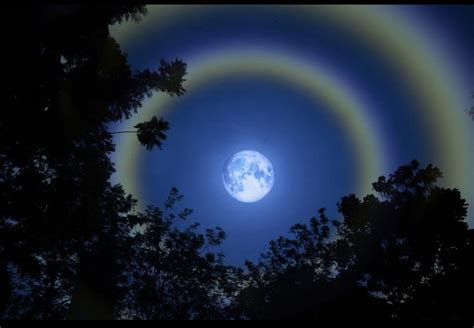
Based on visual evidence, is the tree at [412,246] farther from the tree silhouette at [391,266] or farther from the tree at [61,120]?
the tree at [61,120]

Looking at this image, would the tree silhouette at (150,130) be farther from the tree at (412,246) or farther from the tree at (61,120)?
the tree at (412,246)

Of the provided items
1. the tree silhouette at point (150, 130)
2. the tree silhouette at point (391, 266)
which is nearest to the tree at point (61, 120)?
the tree silhouette at point (150, 130)

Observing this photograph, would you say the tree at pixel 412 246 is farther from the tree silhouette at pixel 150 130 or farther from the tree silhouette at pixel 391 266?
the tree silhouette at pixel 150 130

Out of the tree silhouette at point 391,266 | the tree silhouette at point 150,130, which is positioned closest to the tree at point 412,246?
the tree silhouette at point 391,266

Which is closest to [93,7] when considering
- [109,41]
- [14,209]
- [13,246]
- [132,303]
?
[109,41]

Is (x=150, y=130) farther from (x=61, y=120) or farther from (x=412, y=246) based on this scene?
(x=412, y=246)

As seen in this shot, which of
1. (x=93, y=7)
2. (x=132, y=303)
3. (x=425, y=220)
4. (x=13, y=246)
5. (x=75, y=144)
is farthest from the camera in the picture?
(x=132, y=303)

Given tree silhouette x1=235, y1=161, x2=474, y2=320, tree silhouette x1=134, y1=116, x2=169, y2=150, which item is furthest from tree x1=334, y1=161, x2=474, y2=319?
tree silhouette x1=134, y1=116, x2=169, y2=150

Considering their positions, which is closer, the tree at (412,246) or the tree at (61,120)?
the tree at (61,120)

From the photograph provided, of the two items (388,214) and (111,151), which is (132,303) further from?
(388,214)

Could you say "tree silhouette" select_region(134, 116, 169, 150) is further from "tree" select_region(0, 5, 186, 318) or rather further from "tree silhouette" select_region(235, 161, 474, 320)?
"tree silhouette" select_region(235, 161, 474, 320)

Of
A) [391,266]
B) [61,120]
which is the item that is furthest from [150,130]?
[391,266]
